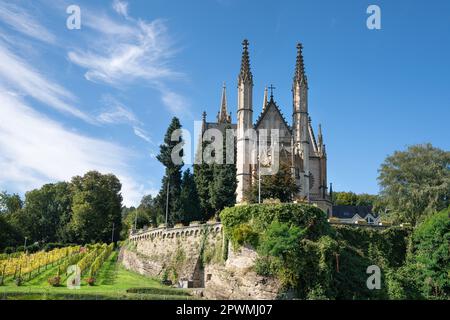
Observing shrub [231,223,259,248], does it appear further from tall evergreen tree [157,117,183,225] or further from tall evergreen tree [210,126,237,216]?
tall evergreen tree [157,117,183,225]

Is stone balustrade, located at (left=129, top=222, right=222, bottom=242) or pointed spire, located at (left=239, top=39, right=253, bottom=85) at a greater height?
pointed spire, located at (left=239, top=39, right=253, bottom=85)

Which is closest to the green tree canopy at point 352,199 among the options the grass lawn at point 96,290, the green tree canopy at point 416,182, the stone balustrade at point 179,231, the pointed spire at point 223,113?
the pointed spire at point 223,113

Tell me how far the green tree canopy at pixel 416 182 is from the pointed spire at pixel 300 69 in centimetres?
1712

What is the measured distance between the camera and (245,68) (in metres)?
62.0

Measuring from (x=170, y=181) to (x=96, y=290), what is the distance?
24576 millimetres

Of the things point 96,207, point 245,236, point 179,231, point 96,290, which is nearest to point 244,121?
point 179,231

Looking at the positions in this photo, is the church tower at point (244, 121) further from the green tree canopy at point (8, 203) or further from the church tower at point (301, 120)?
the green tree canopy at point (8, 203)

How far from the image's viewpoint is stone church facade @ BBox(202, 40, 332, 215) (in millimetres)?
58625

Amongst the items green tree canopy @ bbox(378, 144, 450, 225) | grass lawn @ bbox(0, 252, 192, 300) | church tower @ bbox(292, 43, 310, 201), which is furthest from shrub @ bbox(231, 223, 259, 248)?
church tower @ bbox(292, 43, 310, 201)

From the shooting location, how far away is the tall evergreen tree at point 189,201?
53.3 metres

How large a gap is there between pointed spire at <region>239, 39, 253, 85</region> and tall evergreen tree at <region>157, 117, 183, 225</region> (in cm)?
1093

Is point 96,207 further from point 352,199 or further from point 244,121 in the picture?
point 352,199
